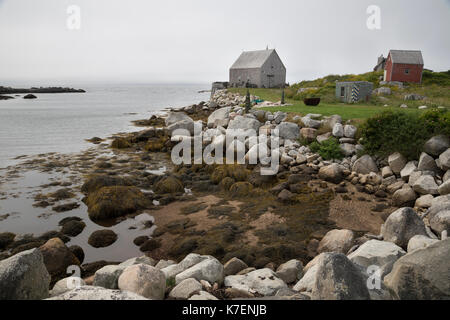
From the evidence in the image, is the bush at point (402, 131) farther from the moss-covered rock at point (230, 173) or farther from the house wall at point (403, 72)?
the house wall at point (403, 72)

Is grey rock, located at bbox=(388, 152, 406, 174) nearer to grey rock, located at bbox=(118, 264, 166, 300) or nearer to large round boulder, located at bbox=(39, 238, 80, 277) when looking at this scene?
grey rock, located at bbox=(118, 264, 166, 300)

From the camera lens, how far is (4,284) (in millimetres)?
3783

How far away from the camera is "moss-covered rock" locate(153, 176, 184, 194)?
502 inches

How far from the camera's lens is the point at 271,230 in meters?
9.11

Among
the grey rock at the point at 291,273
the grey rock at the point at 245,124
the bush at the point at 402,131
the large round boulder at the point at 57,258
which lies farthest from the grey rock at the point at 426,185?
the large round boulder at the point at 57,258

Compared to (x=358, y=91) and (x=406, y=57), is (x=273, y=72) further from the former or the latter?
(x=358, y=91)

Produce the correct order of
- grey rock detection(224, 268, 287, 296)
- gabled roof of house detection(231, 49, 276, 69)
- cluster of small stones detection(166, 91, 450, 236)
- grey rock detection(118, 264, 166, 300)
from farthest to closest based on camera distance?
gabled roof of house detection(231, 49, 276, 69)
cluster of small stones detection(166, 91, 450, 236)
grey rock detection(224, 268, 287, 296)
grey rock detection(118, 264, 166, 300)

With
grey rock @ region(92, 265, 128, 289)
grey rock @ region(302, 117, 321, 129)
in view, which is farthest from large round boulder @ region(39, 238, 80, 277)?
grey rock @ region(302, 117, 321, 129)

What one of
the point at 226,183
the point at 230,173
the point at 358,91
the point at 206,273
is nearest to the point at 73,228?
the point at 226,183

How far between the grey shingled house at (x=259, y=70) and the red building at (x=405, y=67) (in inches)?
682

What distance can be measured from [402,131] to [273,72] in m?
40.7
